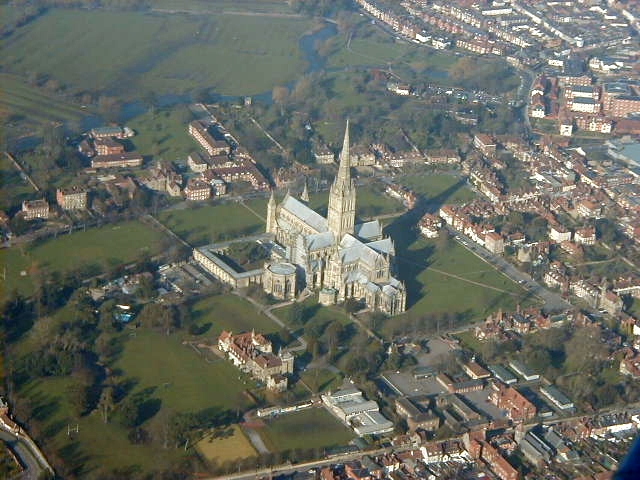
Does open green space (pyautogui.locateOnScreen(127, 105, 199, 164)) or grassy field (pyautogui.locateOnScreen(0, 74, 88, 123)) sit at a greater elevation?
open green space (pyautogui.locateOnScreen(127, 105, 199, 164))

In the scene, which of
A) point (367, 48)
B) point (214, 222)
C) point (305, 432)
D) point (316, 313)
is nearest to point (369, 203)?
point (214, 222)

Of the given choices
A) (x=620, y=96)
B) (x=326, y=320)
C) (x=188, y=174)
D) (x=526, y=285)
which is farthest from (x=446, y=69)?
(x=326, y=320)

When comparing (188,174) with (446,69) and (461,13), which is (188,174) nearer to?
(446,69)

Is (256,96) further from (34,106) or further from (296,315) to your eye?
(296,315)

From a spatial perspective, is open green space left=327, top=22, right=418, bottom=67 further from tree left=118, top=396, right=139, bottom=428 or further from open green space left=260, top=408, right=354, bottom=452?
tree left=118, top=396, right=139, bottom=428

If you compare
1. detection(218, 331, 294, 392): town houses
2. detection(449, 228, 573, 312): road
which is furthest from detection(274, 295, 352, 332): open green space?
detection(449, 228, 573, 312): road

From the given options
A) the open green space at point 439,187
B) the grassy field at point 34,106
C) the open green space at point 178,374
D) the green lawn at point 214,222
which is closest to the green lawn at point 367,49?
the grassy field at point 34,106
